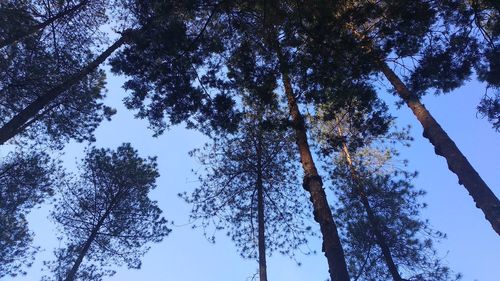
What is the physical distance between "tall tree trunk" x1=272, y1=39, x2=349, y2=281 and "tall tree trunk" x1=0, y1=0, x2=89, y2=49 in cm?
581

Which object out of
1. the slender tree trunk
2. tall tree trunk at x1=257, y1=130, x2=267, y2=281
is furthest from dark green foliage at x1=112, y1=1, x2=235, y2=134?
the slender tree trunk

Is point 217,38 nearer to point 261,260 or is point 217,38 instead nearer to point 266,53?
point 266,53

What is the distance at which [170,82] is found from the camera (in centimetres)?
842

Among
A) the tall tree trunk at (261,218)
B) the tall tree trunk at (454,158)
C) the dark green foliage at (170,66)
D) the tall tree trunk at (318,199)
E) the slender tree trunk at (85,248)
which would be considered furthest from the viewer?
the slender tree trunk at (85,248)

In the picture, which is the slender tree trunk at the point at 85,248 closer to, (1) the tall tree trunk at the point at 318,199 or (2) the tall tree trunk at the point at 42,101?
(2) the tall tree trunk at the point at 42,101

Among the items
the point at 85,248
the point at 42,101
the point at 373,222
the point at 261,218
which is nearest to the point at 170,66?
the point at 42,101

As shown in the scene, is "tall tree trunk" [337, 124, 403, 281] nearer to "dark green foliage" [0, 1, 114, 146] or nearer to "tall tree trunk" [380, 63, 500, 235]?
"tall tree trunk" [380, 63, 500, 235]

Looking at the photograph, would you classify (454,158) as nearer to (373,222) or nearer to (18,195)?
(373,222)

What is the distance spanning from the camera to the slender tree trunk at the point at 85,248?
43.1ft

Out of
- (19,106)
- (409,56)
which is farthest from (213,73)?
(19,106)

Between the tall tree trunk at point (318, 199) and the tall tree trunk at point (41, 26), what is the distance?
581 centimetres

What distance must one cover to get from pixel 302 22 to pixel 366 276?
746 cm

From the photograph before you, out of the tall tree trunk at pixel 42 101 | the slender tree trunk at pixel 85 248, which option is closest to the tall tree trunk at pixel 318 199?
the tall tree trunk at pixel 42 101

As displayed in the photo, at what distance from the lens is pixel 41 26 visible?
9.98m
